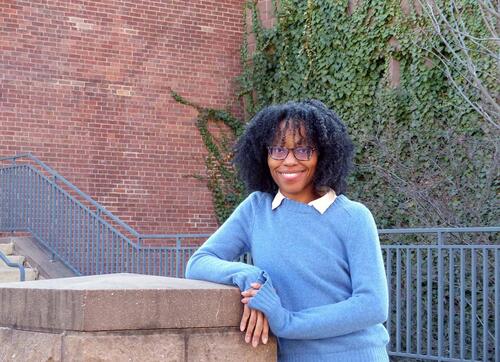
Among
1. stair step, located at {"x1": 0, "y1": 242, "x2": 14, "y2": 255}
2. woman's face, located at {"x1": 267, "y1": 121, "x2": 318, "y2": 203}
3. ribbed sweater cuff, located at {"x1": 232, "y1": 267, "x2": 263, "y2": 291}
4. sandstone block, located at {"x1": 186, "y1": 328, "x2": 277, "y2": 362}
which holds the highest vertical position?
woman's face, located at {"x1": 267, "y1": 121, "x2": 318, "y2": 203}

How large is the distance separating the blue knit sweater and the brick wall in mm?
10495

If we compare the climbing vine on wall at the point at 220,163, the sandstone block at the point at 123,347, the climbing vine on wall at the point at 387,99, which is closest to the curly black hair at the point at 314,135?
the sandstone block at the point at 123,347

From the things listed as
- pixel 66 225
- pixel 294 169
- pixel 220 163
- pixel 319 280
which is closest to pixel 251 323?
pixel 319 280

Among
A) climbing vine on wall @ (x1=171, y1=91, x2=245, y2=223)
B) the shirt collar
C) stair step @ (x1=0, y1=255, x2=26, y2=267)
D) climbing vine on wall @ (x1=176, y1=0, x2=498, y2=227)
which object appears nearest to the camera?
the shirt collar

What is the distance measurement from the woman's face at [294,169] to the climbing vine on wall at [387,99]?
7.43 metres

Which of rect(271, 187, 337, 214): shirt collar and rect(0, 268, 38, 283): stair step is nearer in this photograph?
rect(271, 187, 337, 214): shirt collar

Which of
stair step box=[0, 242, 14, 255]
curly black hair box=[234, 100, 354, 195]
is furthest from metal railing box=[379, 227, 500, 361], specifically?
stair step box=[0, 242, 14, 255]

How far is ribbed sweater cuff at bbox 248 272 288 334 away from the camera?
2.45 m

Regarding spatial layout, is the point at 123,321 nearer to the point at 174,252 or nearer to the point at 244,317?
the point at 244,317

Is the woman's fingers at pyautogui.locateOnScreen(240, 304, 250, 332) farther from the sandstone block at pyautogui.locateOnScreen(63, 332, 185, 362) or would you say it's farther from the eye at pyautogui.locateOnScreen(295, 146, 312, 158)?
the eye at pyautogui.locateOnScreen(295, 146, 312, 158)

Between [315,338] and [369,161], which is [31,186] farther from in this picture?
[315,338]

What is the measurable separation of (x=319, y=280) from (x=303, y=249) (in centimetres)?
10

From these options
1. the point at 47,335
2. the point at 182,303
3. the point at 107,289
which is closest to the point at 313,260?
the point at 182,303

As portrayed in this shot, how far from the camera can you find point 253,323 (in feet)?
8.38
